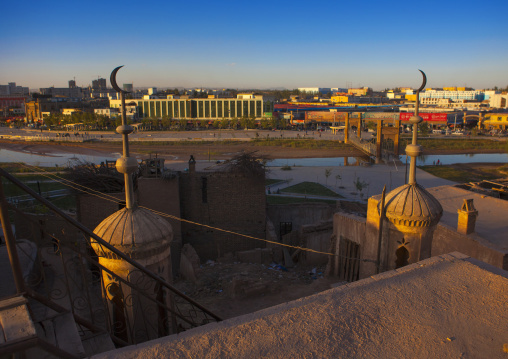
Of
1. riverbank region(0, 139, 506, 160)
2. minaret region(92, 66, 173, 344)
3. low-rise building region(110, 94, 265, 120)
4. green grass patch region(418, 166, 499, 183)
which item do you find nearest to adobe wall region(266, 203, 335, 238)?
minaret region(92, 66, 173, 344)

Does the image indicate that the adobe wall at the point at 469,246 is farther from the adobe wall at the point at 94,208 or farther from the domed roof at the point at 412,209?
the adobe wall at the point at 94,208

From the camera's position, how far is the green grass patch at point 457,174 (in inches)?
1330

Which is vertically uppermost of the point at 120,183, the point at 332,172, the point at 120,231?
the point at 120,231

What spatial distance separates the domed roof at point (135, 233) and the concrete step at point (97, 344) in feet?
3.50

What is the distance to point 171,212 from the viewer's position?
48.8ft

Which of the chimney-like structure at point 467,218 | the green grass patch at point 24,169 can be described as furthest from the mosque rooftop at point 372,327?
the green grass patch at point 24,169

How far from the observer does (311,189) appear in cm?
2819

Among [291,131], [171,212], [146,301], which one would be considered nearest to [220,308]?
[146,301]

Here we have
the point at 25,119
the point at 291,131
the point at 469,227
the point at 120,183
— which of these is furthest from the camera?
the point at 25,119

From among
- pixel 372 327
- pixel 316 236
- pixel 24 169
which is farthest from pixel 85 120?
pixel 372 327

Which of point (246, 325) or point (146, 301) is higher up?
point (246, 325)

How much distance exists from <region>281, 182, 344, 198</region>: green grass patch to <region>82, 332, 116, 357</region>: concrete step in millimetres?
22931

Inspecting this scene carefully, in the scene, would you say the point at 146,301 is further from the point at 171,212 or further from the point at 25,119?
the point at 25,119

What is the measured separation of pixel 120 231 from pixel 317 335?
2874 mm
